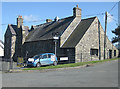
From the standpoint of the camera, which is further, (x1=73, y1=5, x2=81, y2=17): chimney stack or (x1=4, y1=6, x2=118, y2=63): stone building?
(x1=73, y1=5, x2=81, y2=17): chimney stack

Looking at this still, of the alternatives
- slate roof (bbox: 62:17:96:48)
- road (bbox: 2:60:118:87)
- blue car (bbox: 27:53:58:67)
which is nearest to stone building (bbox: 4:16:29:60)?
slate roof (bbox: 62:17:96:48)

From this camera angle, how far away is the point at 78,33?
27844 millimetres

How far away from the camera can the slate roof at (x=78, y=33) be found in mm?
25984

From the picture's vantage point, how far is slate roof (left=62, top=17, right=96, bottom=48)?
26.0 m

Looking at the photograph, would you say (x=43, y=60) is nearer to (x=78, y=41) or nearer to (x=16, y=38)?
(x=78, y=41)

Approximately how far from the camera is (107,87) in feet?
27.3

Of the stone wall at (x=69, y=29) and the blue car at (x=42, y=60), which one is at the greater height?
the stone wall at (x=69, y=29)

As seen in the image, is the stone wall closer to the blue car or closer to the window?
the window

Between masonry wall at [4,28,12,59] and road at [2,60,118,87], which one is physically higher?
masonry wall at [4,28,12,59]

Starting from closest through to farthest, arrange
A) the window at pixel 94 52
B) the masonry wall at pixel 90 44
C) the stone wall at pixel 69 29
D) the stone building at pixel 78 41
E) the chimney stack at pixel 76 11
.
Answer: the masonry wall at pixel 90 44
the stone building at pixel 78 41
the window at pixel 94 52
the stone wall at pixel 69 29
the chimney stack at pixel 76 11

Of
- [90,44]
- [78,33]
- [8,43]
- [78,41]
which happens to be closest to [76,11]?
[78,33]

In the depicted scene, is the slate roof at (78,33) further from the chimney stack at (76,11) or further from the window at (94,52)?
the window at (94,52)

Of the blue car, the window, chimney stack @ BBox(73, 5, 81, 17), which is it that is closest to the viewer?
the blue car

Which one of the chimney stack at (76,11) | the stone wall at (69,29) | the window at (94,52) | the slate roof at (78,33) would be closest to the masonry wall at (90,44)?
the window at (94,52)
